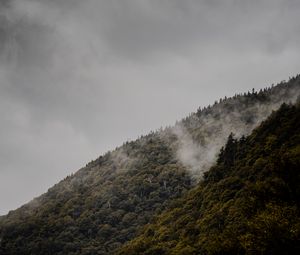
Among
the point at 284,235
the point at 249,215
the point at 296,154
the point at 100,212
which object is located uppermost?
the point at 100,212

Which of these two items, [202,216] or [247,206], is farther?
[202,216]

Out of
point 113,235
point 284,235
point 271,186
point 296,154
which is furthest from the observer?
point 113,235

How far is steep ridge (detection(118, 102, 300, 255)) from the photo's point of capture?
56.9 m

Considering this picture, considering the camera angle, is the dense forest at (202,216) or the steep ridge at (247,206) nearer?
the steep ridge at (247,206)

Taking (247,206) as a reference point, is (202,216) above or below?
above

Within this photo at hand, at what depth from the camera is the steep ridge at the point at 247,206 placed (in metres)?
56.9

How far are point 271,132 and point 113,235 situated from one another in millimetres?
91373

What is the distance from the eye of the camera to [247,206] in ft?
248

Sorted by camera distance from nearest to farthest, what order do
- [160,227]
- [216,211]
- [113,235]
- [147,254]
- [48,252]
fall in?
[216,211] → [147,254] → [160,227] → [48,252] → [113,235]

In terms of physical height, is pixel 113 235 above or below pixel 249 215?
above

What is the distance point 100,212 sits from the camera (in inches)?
7687

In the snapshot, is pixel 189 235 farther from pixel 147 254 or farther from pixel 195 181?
pixel 195 181

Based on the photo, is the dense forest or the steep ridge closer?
the steep ridge

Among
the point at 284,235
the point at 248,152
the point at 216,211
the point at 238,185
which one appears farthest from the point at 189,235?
the point at 284,235
